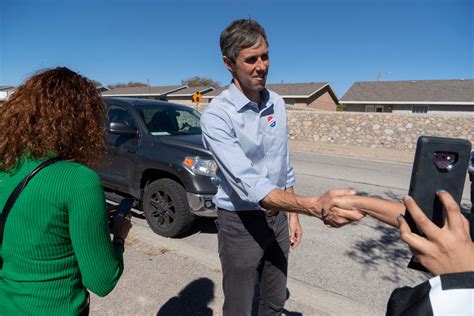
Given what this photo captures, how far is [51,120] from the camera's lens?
4.88 feet

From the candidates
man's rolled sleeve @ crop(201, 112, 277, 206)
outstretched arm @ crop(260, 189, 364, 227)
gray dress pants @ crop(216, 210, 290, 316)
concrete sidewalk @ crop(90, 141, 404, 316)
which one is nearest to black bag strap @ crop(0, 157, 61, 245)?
man's rolled sleeve @ crop(201, 112, 277, 206)

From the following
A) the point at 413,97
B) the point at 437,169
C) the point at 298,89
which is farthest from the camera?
the point at 298,89

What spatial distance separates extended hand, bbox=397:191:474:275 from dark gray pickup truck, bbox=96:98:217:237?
3.58 metres

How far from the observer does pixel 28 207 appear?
4.47 feet

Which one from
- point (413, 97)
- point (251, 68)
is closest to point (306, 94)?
point (413, 97)

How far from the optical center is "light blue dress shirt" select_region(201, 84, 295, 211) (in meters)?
1.89

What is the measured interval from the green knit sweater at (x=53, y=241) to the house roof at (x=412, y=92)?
3737cm

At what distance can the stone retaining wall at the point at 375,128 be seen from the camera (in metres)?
15.9

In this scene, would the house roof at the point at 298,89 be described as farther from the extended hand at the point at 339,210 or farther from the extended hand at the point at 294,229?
the extended hand at the point at 339,210

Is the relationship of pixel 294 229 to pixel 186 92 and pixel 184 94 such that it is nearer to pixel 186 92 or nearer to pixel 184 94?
pixel 184 94

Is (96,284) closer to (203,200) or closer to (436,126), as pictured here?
(203,200)

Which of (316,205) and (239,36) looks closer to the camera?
(316,205)

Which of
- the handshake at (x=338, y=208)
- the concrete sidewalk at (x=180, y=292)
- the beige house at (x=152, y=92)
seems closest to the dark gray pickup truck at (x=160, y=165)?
the concrete sidewalk at (x=180, y=292)

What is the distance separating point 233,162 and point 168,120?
382cm
